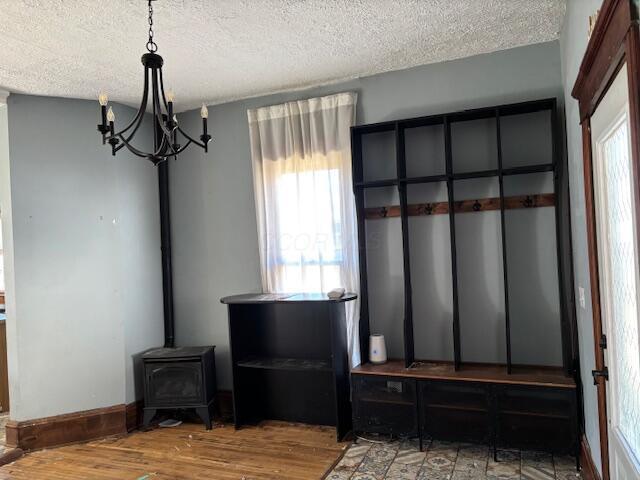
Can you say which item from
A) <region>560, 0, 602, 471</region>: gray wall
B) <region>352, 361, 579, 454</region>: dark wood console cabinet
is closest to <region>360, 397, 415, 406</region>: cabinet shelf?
<region>352, 361, 579, 454</region>: dark wood console cabinet

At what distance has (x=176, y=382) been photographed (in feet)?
12.6

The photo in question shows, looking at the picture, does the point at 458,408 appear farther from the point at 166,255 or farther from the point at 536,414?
the point at 166,255

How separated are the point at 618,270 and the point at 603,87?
684 millimetres

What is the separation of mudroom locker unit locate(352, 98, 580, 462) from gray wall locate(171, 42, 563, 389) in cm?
29

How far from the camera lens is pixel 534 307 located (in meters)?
3.18

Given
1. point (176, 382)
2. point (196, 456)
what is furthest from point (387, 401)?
point (176, 382)

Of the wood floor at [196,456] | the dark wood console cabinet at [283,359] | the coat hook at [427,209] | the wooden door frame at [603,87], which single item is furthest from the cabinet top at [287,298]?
the wooden door frame at [603,87]

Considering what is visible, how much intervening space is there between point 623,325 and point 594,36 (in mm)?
1047

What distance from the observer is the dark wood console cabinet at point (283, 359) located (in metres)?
3.63

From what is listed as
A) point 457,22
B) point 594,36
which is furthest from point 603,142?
point 457,22

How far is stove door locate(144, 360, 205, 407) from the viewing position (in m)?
3.79

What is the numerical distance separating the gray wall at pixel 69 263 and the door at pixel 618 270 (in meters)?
3.41

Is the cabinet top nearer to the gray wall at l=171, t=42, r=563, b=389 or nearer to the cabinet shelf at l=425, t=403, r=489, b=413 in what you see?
the gray wall at l=171, t=42, r=563, b=389

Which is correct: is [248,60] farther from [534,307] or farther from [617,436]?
[617,436]
